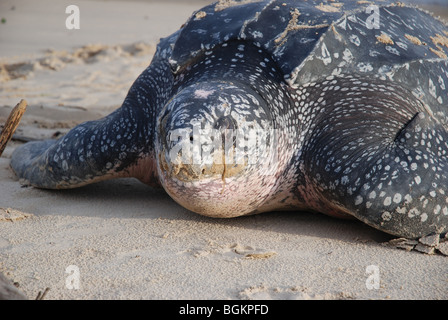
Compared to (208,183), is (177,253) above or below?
below

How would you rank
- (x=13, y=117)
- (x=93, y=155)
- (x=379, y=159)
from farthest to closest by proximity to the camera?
1. (x=93, y=155)
2. (x=13, y=117)
3. (x=379, y=159)

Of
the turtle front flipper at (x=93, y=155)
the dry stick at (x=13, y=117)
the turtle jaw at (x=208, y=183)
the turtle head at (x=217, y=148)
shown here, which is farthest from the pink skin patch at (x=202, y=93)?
the dry stick at (x=13, y=117)

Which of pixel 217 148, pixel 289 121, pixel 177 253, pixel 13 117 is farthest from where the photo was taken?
pixel 13 117

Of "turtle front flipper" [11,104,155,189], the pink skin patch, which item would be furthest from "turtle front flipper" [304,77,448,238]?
"turtle front flipper" [11,104,155,189]

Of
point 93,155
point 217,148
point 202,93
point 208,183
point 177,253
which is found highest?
point 202,93

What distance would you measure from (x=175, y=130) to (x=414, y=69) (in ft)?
5.03

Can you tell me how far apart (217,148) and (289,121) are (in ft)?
2.17

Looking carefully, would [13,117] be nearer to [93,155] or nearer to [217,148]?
[93,155]

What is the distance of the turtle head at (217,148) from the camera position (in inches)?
93.7

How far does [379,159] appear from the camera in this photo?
2660mm

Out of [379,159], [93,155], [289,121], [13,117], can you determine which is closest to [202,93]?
[289,121]

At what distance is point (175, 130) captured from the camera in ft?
7.86
